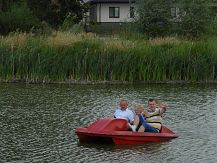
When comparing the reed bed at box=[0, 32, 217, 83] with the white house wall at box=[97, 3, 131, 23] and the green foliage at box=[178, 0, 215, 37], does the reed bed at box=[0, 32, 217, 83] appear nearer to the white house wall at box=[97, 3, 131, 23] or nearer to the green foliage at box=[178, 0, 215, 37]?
the green foliage at box=[178, 0, 215, 37]

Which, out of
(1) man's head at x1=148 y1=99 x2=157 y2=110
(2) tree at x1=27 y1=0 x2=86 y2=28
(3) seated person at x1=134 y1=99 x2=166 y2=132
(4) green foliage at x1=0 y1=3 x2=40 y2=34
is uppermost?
(2) tree at x1=27 y1=0 x2=86 y2=28

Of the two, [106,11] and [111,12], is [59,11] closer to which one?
[106,11]

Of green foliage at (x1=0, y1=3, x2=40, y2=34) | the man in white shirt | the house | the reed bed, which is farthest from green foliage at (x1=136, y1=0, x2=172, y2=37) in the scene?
the man in white shirt

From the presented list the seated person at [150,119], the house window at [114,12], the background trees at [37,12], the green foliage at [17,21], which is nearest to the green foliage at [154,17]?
the background trees at [37,12]

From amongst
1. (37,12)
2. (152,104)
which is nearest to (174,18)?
(37,12)

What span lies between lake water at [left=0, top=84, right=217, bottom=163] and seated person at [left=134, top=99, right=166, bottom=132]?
1.77ft

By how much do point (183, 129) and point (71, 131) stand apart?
3416 mm

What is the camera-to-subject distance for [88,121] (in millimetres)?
19453

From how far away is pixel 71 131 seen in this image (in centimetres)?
1772

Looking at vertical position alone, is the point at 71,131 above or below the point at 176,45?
below

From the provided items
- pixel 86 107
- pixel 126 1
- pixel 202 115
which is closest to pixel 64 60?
pixel 86 107

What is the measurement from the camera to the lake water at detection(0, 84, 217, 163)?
1480cm

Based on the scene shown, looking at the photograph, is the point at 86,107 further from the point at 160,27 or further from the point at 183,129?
Result: the point at 160,27

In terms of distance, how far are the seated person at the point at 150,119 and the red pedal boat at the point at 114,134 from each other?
0.22m
